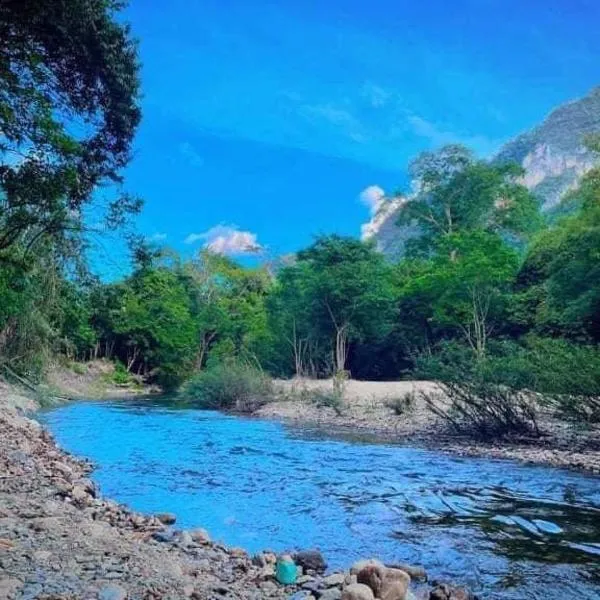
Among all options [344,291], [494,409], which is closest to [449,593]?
[494,409]

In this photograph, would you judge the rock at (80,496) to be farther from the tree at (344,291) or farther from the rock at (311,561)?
the tree at (344,291)

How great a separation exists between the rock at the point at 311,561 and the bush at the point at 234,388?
19.7m

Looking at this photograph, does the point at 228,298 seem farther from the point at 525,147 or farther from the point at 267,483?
the point at 525,147

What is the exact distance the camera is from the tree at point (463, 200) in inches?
2000

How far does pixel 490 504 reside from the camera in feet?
29.0

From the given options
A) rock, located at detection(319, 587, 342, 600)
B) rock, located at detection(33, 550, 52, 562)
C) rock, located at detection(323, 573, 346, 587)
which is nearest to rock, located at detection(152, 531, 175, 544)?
rock, located at detection(33, 550, 52, 562)

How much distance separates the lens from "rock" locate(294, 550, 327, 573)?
5910 millimetres

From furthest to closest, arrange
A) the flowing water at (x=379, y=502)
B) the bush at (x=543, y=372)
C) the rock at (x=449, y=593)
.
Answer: the bush at (x=543, y=372) → the flowing water at (x=379, y=502) → the rock at (x=449, y=593)

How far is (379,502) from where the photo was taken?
9.09 meters

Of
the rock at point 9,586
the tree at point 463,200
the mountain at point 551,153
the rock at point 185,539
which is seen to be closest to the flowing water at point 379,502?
the rock at point 185,539

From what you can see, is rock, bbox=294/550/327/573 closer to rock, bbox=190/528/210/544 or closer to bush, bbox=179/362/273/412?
rock, bbox=190/528/210/544

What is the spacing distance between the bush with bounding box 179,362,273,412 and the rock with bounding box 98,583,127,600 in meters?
21.6

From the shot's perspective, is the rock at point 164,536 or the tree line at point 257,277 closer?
the rock at point 164,536

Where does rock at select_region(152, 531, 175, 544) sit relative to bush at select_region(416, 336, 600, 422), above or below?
below
